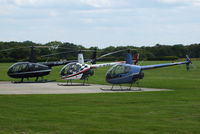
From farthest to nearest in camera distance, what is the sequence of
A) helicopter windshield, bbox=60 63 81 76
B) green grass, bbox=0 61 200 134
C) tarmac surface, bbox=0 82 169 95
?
helicopter windshield, bbox=60 63 81 76 → tarmac surface, bbox=0 82 169 95 → green grass, bbox=0 61 200 134

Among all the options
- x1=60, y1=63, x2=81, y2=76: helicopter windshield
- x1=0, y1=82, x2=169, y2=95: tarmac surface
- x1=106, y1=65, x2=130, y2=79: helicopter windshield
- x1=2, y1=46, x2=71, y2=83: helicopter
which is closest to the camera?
x1=0, y1=82, x2=169, y2=95: tarmac surface

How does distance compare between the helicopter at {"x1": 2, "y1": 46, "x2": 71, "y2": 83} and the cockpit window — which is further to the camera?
the helicopter at {"x1": 2, "y1": 46, "x2": 71, "y2": 83}

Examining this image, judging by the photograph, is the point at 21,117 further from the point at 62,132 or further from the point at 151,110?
the point at 151,110

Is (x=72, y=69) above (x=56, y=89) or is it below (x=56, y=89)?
above

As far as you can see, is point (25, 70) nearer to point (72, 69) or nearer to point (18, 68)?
point (18, 68)

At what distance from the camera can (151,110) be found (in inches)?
662

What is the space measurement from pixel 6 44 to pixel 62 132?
17951 cm

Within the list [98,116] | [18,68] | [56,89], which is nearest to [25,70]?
[18,68]

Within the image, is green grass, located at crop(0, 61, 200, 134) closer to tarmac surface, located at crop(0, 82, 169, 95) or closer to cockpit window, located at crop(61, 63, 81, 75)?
tarmac surface, located at crop(0, 82, 169, 95)

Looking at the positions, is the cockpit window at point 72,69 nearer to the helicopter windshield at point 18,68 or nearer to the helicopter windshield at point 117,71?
the helicopter windshield at point 18,68

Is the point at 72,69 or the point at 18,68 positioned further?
the point at 18,68

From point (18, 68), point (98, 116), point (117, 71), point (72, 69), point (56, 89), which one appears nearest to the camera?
point (98, 116)

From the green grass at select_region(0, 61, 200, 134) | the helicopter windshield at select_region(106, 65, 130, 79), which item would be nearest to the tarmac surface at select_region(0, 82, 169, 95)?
the helicopter windshield at select_region(106, 65, 130, 79)

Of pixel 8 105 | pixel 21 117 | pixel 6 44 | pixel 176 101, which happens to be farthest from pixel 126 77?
pixel 6 44
